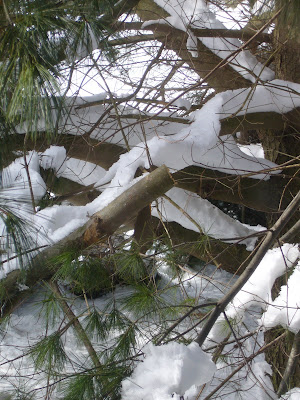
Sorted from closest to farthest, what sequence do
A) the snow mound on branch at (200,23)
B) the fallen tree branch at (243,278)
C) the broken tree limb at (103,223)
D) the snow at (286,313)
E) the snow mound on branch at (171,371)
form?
the snow mound on branch at (171,371), the fallen tree branch at (243,278), the broken tree limb at (103,223), the snow at (286,313), the snow mound on branch at (200,23)

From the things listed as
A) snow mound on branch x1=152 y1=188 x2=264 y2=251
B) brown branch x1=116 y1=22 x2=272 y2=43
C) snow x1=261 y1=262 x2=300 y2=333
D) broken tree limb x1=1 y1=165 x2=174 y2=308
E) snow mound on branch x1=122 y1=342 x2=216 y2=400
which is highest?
brown branch x1=116 y1=22 x2=272 y2=43

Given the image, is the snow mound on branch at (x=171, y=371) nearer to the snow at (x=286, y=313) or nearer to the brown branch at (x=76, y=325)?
the brown branch at (x=76, y=325)

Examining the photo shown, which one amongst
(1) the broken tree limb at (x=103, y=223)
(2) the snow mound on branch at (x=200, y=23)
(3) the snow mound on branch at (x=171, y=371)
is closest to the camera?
(3) the snow mound on branch at (x=171, y=371)

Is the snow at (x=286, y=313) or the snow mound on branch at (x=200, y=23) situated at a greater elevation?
the snow mound on branch at (x=200, y=23)

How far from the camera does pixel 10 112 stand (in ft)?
3.59

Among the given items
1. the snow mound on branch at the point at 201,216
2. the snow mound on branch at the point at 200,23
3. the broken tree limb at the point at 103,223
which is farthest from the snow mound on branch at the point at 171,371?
the snow mound on branch at the point at 200,23

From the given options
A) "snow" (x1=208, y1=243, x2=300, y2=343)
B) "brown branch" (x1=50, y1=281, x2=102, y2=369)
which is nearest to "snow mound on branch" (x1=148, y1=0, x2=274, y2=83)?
"snow" (x1=208, y1=243, x2=300, y2=343)

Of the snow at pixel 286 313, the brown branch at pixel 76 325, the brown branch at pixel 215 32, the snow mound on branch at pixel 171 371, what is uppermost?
the brown branch at pixel 215 32

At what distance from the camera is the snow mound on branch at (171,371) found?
1085 millimetres

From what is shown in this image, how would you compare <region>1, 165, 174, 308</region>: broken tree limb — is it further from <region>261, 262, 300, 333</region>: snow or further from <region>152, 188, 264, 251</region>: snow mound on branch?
<region>152, 188, 264, 251</region>: snow mound on branch

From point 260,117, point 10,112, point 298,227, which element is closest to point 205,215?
point 260,117

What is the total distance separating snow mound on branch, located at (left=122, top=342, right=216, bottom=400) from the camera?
1.08 m

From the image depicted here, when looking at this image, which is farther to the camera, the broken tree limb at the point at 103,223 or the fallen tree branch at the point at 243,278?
the broken tree limb at the point at 103,223

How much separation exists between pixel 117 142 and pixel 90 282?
93 centimetres
